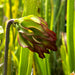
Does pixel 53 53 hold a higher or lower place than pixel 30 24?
lower

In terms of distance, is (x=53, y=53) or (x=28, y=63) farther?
(x=53, y=53)

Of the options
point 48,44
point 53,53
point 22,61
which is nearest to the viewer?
point 48,44

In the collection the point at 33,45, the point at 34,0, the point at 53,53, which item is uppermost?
the point at 34,0

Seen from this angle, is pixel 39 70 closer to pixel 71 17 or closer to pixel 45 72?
pixel 45 72

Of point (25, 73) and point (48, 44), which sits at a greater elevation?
point (48, 44)

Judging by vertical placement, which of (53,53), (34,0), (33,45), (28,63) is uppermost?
(34,0)

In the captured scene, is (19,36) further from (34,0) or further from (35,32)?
(34,0)

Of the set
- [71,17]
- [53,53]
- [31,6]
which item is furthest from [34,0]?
[53,53]

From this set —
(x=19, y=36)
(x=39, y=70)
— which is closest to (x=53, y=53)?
(x=39, y=70)

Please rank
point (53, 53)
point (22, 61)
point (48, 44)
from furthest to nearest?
point (53, 53) < point (22, 61) < point (48, 44)
